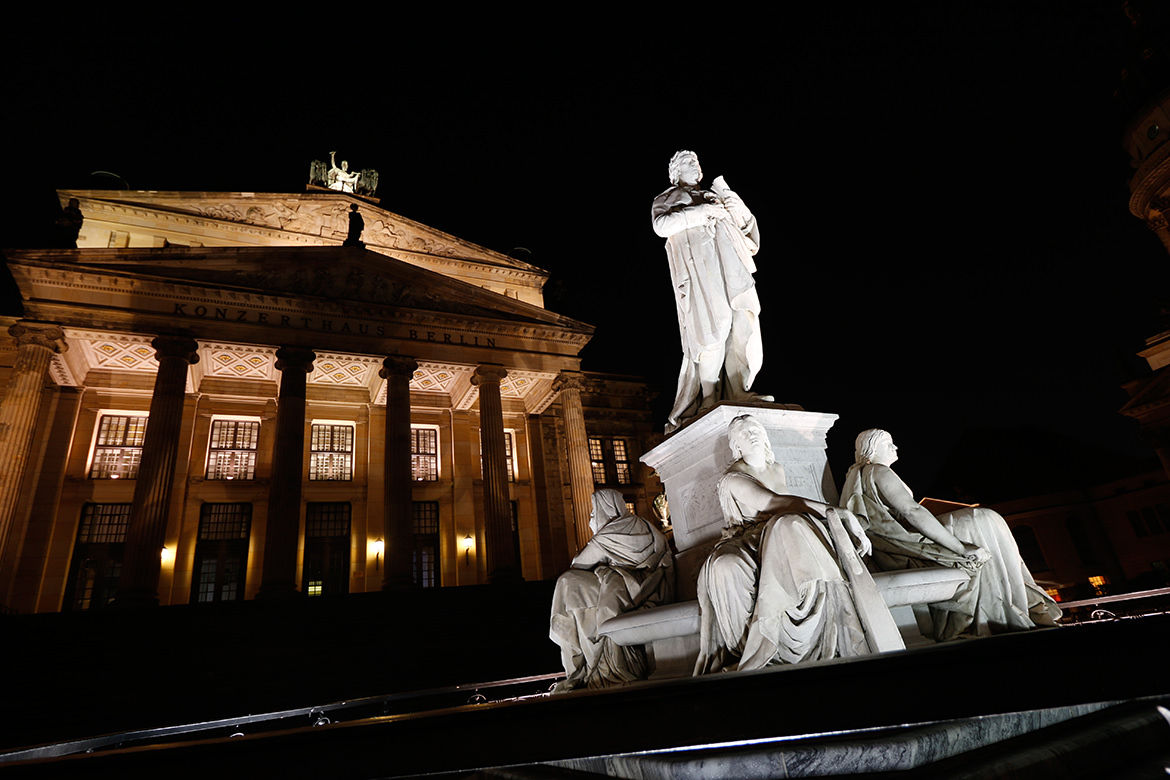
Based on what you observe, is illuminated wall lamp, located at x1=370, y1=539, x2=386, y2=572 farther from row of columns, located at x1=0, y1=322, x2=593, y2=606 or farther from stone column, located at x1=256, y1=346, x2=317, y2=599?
row of columns, located at x1=0, y1=322, x2=593, y2=606

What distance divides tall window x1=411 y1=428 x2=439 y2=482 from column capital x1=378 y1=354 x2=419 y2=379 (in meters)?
4.62

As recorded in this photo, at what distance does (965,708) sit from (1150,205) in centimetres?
3781

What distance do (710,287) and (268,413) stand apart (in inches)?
901

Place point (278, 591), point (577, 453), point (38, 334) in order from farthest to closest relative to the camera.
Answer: point (577, 453) < point (38, 334) < point (278, 591)

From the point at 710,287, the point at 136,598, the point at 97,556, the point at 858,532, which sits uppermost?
the point at 97,556

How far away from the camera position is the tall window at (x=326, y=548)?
22.5 meters

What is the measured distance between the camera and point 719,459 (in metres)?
4.69

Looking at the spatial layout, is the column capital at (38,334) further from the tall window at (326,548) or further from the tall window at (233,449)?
the tall window at (326,548)

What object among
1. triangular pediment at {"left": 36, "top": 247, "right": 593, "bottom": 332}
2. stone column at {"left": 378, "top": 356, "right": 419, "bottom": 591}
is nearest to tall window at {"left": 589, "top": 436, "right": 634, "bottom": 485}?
triangular pediment at {"left": 36, "top": 247, "right": 593, "bottom": 332}

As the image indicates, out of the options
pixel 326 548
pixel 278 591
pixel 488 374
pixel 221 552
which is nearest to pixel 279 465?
pixel 278 591

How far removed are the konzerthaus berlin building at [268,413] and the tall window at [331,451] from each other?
84 mm

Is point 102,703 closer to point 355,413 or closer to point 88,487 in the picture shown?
point 88,487

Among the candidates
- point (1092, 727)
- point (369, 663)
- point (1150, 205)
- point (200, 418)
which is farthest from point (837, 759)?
point (1150, 205)

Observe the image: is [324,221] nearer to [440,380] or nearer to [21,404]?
[440,380]
